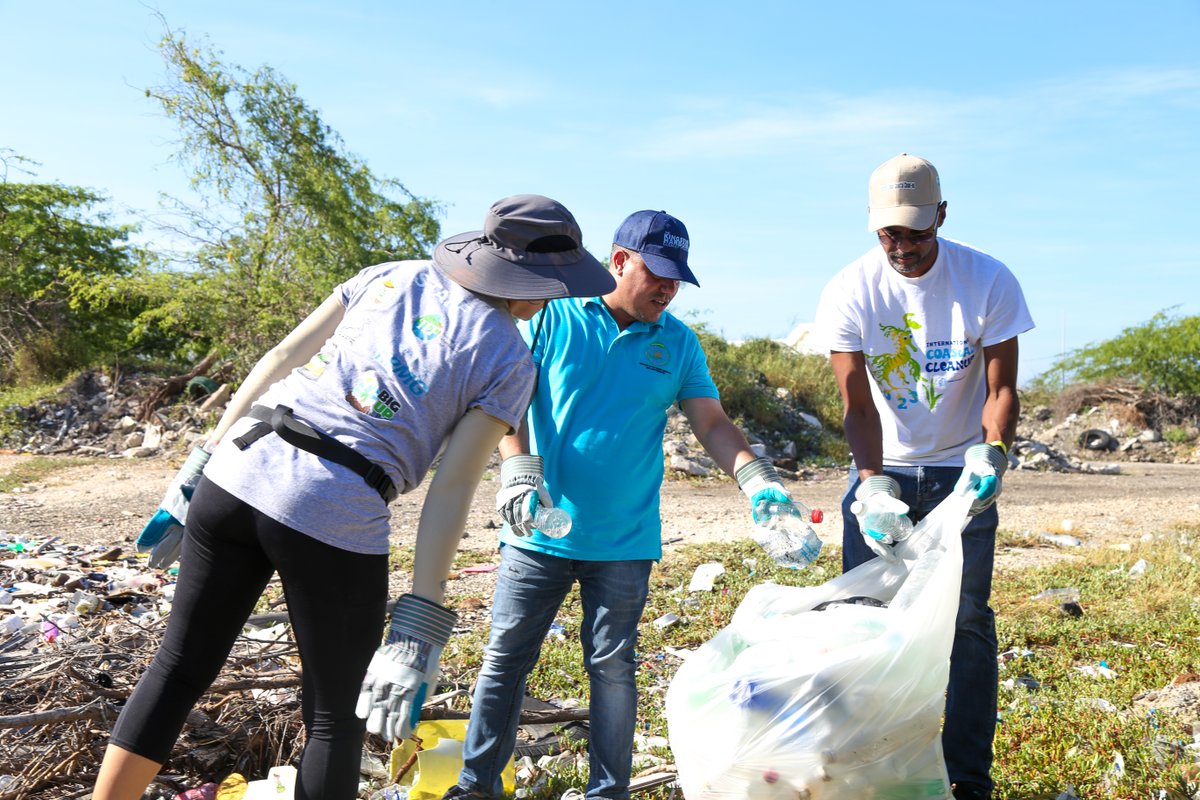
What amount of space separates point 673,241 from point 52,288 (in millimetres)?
19454

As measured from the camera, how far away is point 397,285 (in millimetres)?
2191

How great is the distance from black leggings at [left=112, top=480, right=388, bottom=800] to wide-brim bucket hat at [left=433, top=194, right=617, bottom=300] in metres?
0.66

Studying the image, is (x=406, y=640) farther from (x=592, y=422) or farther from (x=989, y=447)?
(x=989, y=447)

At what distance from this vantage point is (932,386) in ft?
9.66

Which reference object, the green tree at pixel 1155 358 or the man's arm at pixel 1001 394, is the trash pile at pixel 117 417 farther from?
the green tree at pixel 1155 358

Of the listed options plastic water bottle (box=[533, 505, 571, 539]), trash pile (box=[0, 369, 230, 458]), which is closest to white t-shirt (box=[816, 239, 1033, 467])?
plastic water bottle (box=[533, 505, 571, 539])

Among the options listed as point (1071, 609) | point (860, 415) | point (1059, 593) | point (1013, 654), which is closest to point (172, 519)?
point (860, 415)

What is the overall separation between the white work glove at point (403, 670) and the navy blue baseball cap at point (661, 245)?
1.16 metres

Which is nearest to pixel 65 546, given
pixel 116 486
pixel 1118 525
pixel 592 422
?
pixel 116 486

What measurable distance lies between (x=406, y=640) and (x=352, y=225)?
48.4ft

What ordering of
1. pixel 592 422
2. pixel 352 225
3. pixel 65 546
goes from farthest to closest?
pixel 352 225
pixel 65 546
pixel 592 422

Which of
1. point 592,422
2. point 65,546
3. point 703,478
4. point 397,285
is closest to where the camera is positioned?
point 397,285

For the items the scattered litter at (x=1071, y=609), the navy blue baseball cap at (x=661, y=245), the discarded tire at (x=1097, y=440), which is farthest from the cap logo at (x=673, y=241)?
the discarded tire at (x=1097, y=440)

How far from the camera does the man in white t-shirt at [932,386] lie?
9.25 ft
